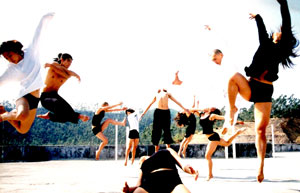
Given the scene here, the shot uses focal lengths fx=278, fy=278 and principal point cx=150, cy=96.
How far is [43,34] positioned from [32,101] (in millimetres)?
1181

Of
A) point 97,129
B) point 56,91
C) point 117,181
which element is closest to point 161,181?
point 117,181

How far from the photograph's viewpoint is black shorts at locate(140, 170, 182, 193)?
3.42m

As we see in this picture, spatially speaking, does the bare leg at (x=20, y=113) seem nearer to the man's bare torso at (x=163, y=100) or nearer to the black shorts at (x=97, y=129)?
the man's bare torso at (x=163, y=100)

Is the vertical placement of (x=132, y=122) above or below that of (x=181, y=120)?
below

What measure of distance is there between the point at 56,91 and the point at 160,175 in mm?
3243

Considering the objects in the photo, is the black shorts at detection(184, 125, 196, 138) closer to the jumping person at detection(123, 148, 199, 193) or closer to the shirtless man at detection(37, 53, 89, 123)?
the shirtless man at detection(37, 53, 89, 123)

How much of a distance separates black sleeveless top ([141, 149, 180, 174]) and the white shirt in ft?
7.96

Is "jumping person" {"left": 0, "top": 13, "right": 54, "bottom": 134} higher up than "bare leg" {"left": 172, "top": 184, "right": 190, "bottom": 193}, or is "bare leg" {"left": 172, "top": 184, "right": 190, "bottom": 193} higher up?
"jumping person" {"left": 0, "top": 13, "right": 54, "bottom": 134}

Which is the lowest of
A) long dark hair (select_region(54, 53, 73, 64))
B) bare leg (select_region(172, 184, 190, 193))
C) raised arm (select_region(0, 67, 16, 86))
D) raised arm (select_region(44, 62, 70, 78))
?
bare leg (select_region(172, 184, 190, 193))

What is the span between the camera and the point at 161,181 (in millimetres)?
3504

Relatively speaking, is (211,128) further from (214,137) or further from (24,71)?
(24,71)

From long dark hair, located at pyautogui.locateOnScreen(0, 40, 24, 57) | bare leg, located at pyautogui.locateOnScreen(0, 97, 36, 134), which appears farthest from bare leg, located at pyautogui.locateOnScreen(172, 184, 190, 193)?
long dark hair, located at pyautogui.locateOnScreen(0, 40, 24, 57)

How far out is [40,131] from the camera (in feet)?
74.7

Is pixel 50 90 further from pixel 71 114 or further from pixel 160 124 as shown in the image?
pixel 160 124
